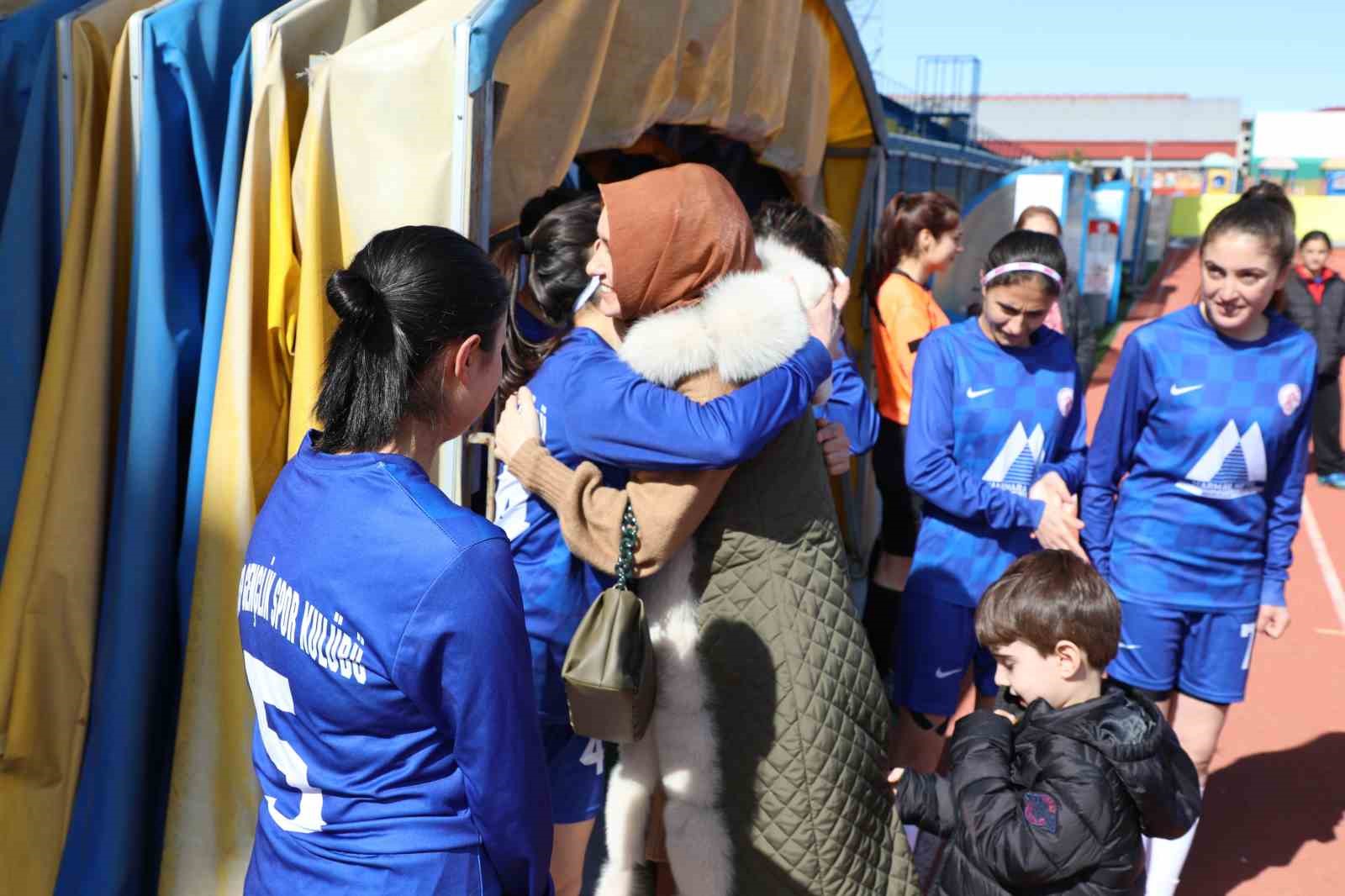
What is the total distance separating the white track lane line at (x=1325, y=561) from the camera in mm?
6332

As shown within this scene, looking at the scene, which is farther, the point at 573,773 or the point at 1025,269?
the point at 1025,269

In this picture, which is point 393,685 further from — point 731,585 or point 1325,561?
point 1325,561

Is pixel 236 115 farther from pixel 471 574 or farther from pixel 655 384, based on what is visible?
pixel 471 574

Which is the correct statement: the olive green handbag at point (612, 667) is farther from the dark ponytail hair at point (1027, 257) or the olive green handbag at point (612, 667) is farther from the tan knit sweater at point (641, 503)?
the dark ponytail hair at point (1027, 257)

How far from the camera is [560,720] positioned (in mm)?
2213

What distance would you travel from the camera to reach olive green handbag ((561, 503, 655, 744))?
1.92m

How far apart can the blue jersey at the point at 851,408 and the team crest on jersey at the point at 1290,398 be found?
40.3 inches

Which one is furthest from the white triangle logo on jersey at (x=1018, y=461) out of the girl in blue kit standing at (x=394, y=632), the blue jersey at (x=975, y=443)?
the girl in blue kit standing at (x=394, y=632)

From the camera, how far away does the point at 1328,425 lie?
8258mm

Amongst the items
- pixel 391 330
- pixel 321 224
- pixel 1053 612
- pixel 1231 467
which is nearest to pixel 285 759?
pixel 391 330

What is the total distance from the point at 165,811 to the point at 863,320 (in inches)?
135

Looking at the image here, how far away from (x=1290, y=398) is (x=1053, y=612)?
44.4 inches

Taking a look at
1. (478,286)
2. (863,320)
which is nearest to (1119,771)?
(478,286)

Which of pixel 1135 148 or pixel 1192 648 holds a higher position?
pixel 1135 148
